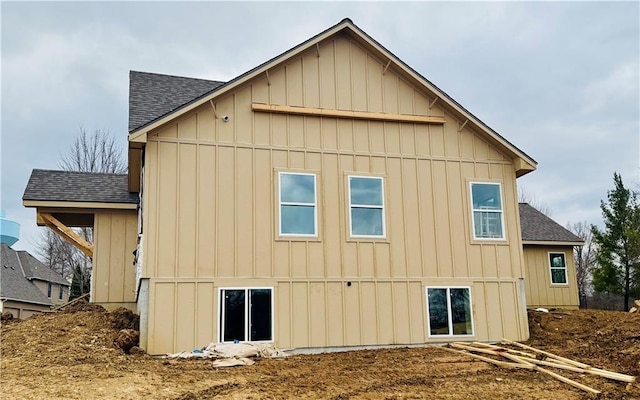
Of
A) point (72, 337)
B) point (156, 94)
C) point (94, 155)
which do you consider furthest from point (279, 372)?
point (94, 155)

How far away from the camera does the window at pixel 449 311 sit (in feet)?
40.8

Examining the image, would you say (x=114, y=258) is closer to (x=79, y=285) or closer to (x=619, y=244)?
(x=79, y=285)

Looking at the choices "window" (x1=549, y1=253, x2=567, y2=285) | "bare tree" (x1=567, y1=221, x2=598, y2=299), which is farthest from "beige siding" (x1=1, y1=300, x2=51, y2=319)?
"bare tree" (x1=567, y1=221, x2=598, y2=299)

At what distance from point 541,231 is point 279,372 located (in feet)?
51.7

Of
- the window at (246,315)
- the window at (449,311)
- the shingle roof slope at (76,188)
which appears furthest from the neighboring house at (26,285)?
the window at (449,311)

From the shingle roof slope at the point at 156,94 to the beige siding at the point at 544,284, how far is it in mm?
13513

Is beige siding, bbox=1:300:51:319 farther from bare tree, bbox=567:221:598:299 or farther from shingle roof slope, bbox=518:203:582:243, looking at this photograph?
bare tree, bbox=567:221:598:299

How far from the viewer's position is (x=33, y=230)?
35688 mm

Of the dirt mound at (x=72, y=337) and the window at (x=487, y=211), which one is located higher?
the window at (x=487, y=211)

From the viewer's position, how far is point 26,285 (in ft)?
98.3

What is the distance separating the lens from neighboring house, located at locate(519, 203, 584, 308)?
21.0 metres

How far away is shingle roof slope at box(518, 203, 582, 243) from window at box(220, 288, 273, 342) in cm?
1265

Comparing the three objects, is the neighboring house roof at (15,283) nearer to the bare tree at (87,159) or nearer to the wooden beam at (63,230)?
the bare tree at (87,159)

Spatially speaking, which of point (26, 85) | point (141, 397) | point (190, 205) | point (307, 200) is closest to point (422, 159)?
point (307, 200)
